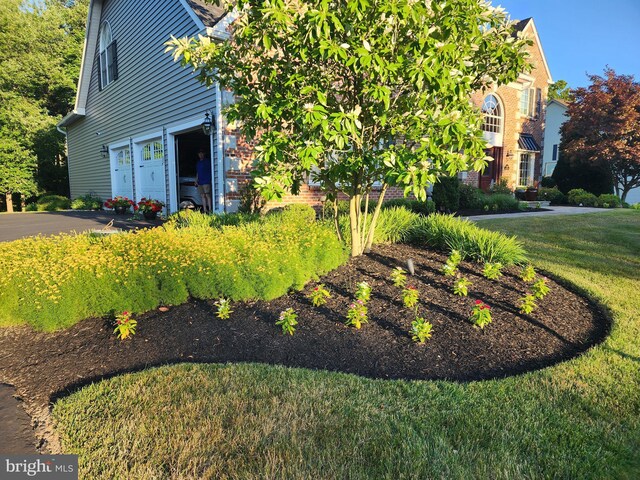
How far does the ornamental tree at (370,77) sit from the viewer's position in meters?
3.74

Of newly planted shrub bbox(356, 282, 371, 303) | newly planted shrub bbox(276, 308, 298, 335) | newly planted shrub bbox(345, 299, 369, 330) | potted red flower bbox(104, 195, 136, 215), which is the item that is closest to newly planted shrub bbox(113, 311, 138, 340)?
newly planted shrub bbox(276, 308, 298, 335)

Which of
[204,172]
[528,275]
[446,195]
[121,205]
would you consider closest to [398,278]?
[528,275]

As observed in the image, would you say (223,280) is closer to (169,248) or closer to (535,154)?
(169,248)

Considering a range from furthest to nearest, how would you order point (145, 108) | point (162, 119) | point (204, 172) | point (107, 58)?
point (107, 58), point (145, 108), point (162, 119), point (204, 172)

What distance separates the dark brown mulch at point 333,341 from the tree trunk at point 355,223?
1230mm

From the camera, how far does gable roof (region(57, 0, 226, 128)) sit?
29.2ft

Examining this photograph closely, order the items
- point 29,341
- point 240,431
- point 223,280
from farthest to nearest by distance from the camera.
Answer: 1. point 223,280
2. point 29,341
3. point 240,431

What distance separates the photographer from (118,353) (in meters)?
3.29

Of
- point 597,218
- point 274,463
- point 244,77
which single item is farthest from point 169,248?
point 597,218

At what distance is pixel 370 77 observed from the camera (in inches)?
169

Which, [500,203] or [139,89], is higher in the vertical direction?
[139,89]

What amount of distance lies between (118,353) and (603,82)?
22390 mm

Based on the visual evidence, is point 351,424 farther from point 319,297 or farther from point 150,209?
point 150,209

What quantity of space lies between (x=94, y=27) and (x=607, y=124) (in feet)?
73.3
